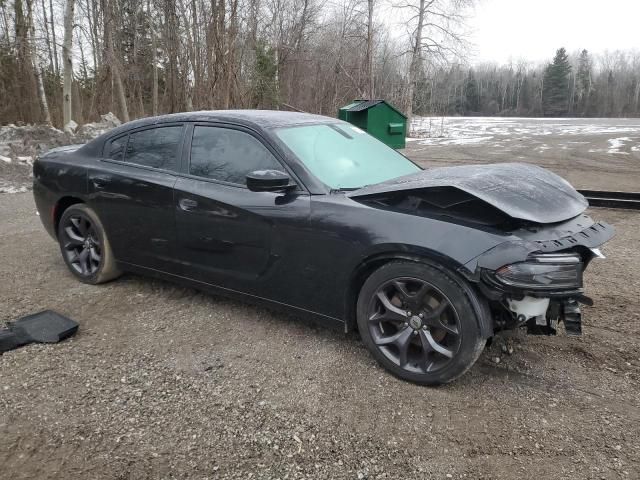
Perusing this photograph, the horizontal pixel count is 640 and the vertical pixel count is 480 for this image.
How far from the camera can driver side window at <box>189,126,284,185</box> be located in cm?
323

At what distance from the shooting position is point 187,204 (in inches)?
135

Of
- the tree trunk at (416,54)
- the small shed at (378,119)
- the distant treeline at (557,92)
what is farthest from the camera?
the distant treeline at (557,92)

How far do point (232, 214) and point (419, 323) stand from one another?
1.41m

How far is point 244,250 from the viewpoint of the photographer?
3.22 meters

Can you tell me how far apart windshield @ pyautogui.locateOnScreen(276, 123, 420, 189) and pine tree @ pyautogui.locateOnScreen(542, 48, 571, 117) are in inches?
3232

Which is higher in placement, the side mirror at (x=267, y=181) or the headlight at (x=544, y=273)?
the side mirror at (x=267, y=181)

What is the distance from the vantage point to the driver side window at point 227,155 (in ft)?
10.6

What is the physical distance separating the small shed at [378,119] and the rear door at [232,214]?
8757 mm

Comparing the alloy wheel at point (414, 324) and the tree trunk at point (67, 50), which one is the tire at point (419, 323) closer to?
the alloy wheel at point (414, 324)

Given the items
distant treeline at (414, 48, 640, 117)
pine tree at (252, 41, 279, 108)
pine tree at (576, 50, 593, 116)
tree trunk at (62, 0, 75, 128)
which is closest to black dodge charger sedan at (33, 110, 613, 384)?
tree trunk at (62, 0, 75, 128)

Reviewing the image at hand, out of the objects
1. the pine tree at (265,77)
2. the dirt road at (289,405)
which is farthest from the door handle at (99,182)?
the pine tree at (265,77)

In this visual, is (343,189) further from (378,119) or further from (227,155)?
(378,119)

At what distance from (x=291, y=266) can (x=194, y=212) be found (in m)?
0.87

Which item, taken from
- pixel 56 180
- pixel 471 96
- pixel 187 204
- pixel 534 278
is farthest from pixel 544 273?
pixel 471 96
